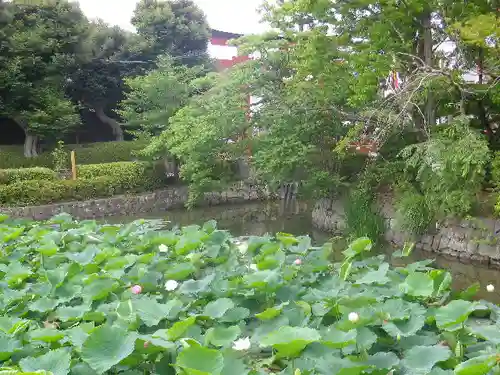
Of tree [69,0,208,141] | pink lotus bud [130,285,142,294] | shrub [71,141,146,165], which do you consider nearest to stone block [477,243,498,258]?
pink lotus bud [130,285,142,294]

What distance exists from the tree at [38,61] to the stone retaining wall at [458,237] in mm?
9277

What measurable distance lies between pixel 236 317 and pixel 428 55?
28.4 ft

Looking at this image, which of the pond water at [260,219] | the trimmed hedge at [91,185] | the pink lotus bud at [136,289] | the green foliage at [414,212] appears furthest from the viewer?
the trimmed hedge at [91,185]

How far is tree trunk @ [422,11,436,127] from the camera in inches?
369

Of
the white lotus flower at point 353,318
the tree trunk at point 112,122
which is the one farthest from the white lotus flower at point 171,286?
the tree trunk at point 112,122

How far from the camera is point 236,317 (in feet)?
6.38

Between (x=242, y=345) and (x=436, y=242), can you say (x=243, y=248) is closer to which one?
(x=242, y=345)

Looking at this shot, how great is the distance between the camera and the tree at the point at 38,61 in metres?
14.8

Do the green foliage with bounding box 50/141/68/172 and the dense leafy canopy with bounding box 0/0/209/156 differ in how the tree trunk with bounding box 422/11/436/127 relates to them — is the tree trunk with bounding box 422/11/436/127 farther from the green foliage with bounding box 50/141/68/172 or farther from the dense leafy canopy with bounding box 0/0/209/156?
the green foliage with bounding box 50/141/68/172

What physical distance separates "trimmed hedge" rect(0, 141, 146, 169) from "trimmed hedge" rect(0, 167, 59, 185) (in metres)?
1.72

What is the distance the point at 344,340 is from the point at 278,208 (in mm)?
13197

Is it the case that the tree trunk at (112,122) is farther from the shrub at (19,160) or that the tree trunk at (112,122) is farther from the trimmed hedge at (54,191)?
the trimmed hedge at (54,191)

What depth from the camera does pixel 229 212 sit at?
48.6 ft

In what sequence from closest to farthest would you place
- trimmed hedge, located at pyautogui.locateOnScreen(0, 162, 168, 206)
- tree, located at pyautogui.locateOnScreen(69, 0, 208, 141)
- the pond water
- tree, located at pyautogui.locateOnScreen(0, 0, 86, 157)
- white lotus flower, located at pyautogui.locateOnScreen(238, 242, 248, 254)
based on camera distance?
white lotus flower, located at pyautogui.locateOnScreen(238, 242, 248, 254)
the pond water
trimmed hedge, located at pyautogui.locateOnScreen(0, 162, 168, 206)
tree, located at pyautogui.locateOnScreen(0, 0, 86, 157)
tree, located at pyautogui.locateOnScreen(69, 0, 208, 141)
